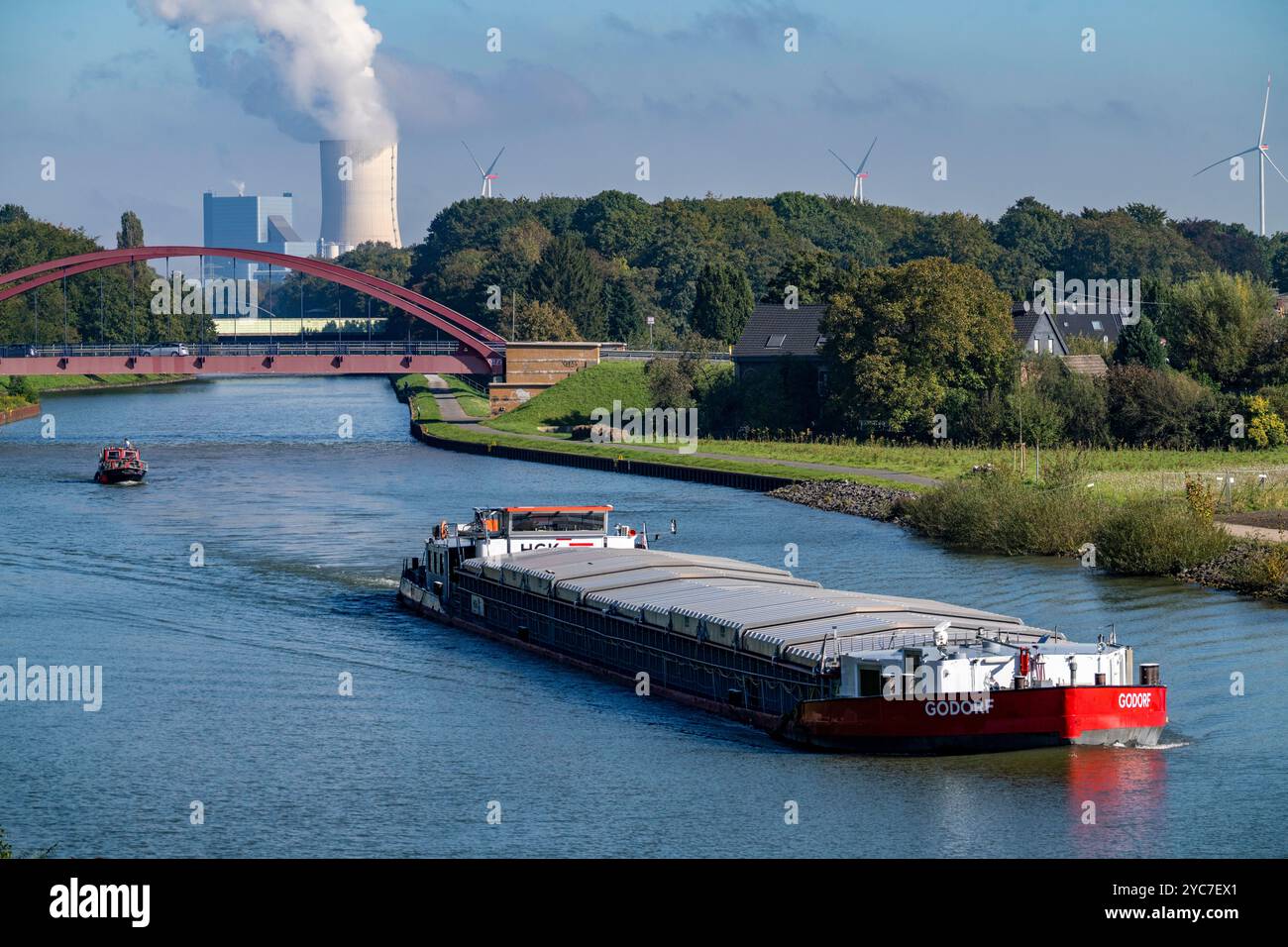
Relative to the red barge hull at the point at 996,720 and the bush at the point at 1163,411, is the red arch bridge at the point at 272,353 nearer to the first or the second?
the bush at the point at 1163,411

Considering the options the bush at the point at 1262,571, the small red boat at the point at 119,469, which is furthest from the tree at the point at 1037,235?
the bush at the point at 1262,571

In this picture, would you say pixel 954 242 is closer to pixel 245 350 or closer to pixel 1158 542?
pixel 245 350

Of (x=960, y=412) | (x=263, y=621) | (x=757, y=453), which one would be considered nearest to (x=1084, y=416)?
(x=960, y=412)

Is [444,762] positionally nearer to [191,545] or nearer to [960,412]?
[191,545]

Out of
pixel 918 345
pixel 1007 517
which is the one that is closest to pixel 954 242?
pixel 918 345

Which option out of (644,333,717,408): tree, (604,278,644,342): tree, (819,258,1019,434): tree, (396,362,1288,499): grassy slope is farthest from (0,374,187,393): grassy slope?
(819,258,1019,434): tree
